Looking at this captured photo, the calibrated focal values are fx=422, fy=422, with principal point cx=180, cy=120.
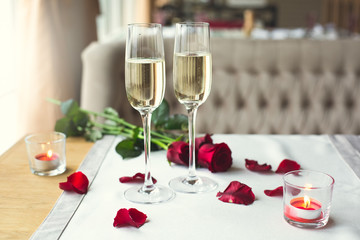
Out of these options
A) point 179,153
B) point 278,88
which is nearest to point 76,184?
point 179,153

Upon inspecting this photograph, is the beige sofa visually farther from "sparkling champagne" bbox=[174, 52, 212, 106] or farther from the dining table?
"sparkling champagne" bbox=[174, 52, 212, 106]

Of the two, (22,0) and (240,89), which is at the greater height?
(22,0)

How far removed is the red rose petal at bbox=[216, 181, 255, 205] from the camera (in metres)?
0.77

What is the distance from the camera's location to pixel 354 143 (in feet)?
3.74

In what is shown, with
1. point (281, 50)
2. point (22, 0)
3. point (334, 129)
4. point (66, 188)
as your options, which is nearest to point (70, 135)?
point (66, 188)

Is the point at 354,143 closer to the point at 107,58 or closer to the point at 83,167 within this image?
the point at 83,167

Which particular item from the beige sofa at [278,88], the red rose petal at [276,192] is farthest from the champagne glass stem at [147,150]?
the beige sofa at [278,88]

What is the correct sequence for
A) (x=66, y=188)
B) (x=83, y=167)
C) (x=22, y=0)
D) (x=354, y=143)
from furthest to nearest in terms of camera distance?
1. (x=22, y=0)
2. (x=354, y=143)
3. (x=83, y=167)
4. (x=66, y=188)

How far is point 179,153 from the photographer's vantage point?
Result: 0.94 metres

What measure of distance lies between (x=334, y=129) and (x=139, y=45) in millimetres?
1486

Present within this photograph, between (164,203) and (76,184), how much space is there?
0.18 meters

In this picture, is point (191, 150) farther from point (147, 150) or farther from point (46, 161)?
point (46, 161)

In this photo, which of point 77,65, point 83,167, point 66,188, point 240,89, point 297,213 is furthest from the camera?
point 77,65

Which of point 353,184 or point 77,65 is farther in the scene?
point 77,65
